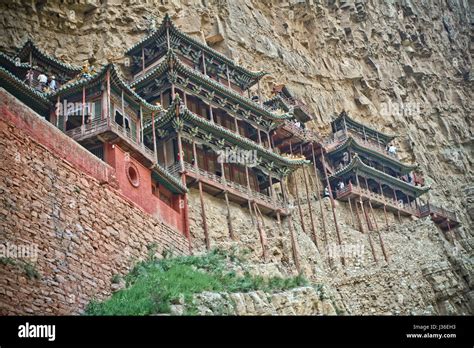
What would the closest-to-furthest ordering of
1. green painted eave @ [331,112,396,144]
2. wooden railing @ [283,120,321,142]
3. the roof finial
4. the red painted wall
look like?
the red painted wall < the roof finial < wooden railing @ [283,120,321,142] < green painted eave @ [331,112,396,144]

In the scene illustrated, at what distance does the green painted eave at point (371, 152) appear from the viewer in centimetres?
3619

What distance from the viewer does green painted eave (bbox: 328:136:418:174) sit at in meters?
36.2

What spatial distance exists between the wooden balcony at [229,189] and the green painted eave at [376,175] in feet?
23.0

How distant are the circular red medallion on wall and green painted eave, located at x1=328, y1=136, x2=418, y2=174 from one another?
714 inches

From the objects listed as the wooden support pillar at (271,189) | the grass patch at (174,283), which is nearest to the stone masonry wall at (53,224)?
the grass patch at (174,283)

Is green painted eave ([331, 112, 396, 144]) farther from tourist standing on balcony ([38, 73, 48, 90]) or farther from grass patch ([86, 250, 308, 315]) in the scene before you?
grass patch ([86, 250, 308, 315])

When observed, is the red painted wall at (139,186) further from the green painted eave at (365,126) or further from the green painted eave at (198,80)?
the green painted eave at (365,126)

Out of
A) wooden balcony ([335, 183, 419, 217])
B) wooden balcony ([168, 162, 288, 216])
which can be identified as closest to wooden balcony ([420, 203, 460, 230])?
wooden balcony ([335, 183, 419, 217])

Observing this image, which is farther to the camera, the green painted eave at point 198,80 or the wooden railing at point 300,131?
the wooden railing at point 300,131

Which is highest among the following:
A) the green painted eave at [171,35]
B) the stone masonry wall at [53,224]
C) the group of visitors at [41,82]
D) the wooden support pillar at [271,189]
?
the green painted eave at [171,35]

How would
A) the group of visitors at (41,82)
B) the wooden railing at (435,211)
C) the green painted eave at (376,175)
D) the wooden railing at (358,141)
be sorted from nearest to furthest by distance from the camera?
the group of visitors at (41,82)
the green painted eave at (376,175)
the wooden railing at (358,141)
the wooden railing at (435,211)

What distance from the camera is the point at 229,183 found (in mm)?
26453
